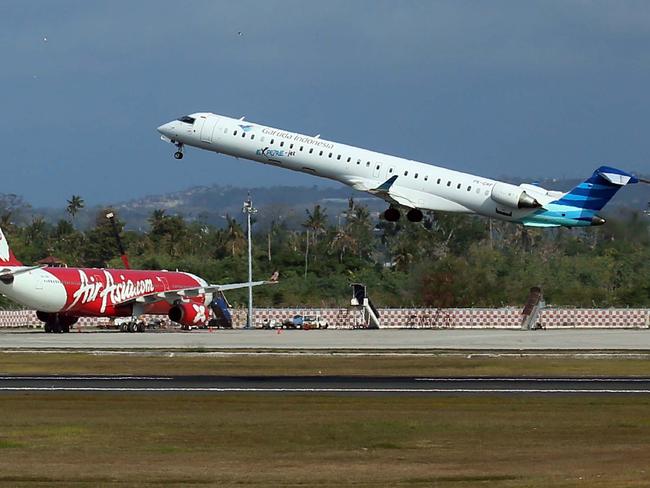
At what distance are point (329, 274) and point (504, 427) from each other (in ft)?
295

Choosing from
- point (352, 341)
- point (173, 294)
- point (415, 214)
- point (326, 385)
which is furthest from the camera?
point (173, 294)

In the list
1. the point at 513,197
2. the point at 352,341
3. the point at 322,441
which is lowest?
the point at 322,441

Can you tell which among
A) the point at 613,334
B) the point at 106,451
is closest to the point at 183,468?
the point at 106,451

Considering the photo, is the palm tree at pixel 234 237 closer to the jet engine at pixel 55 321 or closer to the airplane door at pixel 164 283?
the airplane door at pixel 164 283

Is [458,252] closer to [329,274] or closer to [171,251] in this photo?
[329,274]

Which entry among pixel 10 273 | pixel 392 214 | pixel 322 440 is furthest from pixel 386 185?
pixel 322 440

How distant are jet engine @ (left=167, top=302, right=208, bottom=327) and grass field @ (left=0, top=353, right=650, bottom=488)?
50333 mm

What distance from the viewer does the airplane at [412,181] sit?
7194 centimetres

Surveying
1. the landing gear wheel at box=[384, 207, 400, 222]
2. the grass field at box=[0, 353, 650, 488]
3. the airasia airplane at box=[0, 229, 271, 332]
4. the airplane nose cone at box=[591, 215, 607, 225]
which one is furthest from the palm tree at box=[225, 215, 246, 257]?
the grass field at box=[0, 353, 650, 488]

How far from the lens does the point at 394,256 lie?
128250 millimetres

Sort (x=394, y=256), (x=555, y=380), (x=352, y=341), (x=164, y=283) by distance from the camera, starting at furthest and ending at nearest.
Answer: (x=394, y=256) < (x=164, y=283) < (x=352, y=341) < (x=555, y=380)

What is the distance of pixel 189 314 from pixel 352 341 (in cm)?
2341

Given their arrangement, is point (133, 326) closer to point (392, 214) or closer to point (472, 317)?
point (392, 214)

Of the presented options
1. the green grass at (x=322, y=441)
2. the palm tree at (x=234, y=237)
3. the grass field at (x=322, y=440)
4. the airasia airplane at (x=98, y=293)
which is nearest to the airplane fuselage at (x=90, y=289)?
the airasia airplane at (x=98, y=293)
